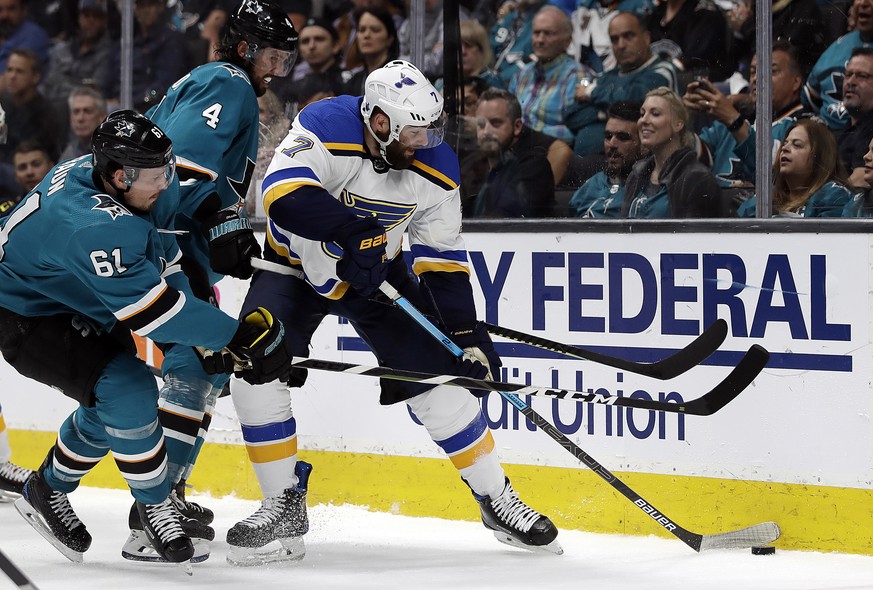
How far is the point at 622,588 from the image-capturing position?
284 cm

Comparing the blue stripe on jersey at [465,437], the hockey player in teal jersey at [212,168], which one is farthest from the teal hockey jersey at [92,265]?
the blue stripe on jersey at [465,437]

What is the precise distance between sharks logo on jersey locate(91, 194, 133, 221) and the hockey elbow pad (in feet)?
1.14

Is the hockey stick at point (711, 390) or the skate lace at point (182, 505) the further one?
the skate lace at point (182, 505)

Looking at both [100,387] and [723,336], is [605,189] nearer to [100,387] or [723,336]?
[723,336]

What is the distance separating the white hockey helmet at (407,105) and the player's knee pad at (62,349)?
0.80 m

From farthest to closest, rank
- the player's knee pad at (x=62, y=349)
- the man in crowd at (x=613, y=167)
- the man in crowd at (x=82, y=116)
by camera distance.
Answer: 1. the man in crowd at (x=82, y=116)
2. the man in crowd at (x=613, y=167)
3. the player's knee pad at (x=62, y=349)

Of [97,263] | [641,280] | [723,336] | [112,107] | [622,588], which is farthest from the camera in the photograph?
[112,107]

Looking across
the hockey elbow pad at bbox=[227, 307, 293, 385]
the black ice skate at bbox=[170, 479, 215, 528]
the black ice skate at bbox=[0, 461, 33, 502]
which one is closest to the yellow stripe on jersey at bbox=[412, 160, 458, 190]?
the hockey elbow pad at bbox=[227, 307, 293, 385]

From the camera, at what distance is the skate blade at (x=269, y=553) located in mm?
3076

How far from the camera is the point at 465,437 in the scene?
124 inches

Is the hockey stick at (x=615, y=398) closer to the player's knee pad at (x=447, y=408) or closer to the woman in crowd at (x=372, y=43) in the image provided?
the player's knee pad at (x=447, y=408)

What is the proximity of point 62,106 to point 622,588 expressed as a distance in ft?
9.05

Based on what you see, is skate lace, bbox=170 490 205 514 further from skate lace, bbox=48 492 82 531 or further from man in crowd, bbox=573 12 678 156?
man in crowd, bbox=573 12 678 156

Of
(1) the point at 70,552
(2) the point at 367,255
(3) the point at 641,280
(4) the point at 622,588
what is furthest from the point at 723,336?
(1) the point at 70,552
